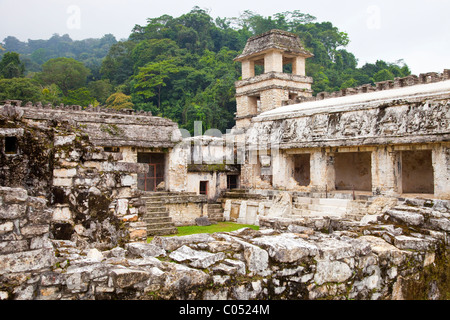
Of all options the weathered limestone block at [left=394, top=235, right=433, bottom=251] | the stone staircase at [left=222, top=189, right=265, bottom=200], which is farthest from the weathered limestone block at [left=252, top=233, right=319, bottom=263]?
the stone staircase at [left=222, top=189, right=265, bottom=200]

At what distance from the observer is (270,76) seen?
22.7 meters

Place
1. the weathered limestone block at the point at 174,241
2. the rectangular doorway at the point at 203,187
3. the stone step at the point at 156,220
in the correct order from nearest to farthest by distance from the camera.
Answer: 1. the weathered limestone block at the point at 174,241
2. the stone step at the point at 156,220
3. the rectangular doorway at the point at 203,187

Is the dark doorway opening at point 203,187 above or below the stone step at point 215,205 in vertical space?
above

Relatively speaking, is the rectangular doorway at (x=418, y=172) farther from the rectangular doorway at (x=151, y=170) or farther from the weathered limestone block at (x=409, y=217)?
the rectangular doorway at (x=151, y=170)

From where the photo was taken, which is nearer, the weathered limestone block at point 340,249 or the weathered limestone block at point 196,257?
the weathered limestone block at point 196,257

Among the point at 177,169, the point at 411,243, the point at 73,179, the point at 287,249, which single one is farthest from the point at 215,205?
the point at 287,249

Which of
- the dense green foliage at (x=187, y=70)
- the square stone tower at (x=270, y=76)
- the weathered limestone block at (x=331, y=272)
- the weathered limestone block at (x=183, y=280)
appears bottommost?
the weathered limestone block at (x=331, y=272)

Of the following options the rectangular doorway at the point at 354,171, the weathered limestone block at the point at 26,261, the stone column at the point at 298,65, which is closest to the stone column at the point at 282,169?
the rectangular doorway at the point at 354,171

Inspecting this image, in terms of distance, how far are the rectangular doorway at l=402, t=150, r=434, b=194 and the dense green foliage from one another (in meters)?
19.9

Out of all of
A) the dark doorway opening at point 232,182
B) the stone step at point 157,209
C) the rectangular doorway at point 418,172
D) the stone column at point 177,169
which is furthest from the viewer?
the dark doorway opening at point 232,182

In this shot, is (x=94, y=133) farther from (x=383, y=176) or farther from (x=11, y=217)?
(x=11, y=217)

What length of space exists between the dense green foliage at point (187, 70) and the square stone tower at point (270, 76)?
8154 mm

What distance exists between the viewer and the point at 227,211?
1573 cm

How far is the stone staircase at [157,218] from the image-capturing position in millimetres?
11875
